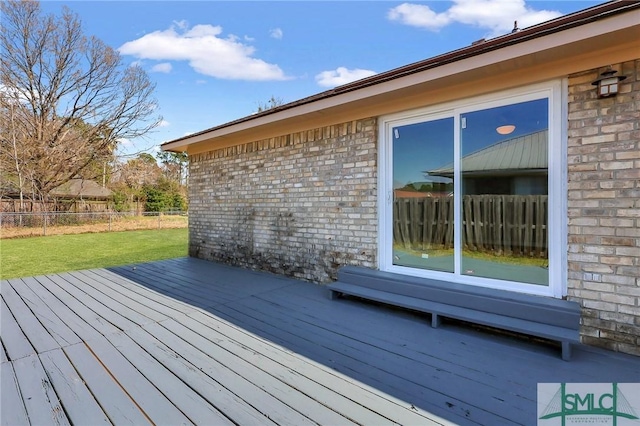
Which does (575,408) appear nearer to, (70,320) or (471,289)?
(471,289)

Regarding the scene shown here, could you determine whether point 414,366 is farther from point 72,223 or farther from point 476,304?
point 72,223

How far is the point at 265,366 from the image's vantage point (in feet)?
7.56

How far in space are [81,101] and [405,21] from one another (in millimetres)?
20661

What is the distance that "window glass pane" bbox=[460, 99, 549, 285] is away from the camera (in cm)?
300

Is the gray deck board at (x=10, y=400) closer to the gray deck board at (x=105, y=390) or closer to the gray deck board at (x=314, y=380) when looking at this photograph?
the gray deck board at (x=105, y=390)

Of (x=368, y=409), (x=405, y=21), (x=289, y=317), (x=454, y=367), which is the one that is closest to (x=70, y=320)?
(x=289, y=317)

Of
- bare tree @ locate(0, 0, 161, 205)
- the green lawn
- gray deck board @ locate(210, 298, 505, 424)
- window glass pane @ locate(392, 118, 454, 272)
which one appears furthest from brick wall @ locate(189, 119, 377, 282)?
bare tree @ locate(0, 0, 161, 205)

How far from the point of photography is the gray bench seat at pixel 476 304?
253cm

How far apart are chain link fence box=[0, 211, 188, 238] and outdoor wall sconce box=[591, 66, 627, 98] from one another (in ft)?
62.1

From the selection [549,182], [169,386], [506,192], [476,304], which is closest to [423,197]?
[506,192]

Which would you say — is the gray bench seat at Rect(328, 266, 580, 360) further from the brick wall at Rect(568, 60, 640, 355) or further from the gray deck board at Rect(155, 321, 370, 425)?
the gray deck board at Rect(155, 321, 370, 425)

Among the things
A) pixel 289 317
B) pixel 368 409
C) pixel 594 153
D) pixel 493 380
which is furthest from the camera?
pixel 289 317

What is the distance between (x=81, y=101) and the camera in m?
18.3

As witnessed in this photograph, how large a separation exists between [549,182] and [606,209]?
1.58 feet
